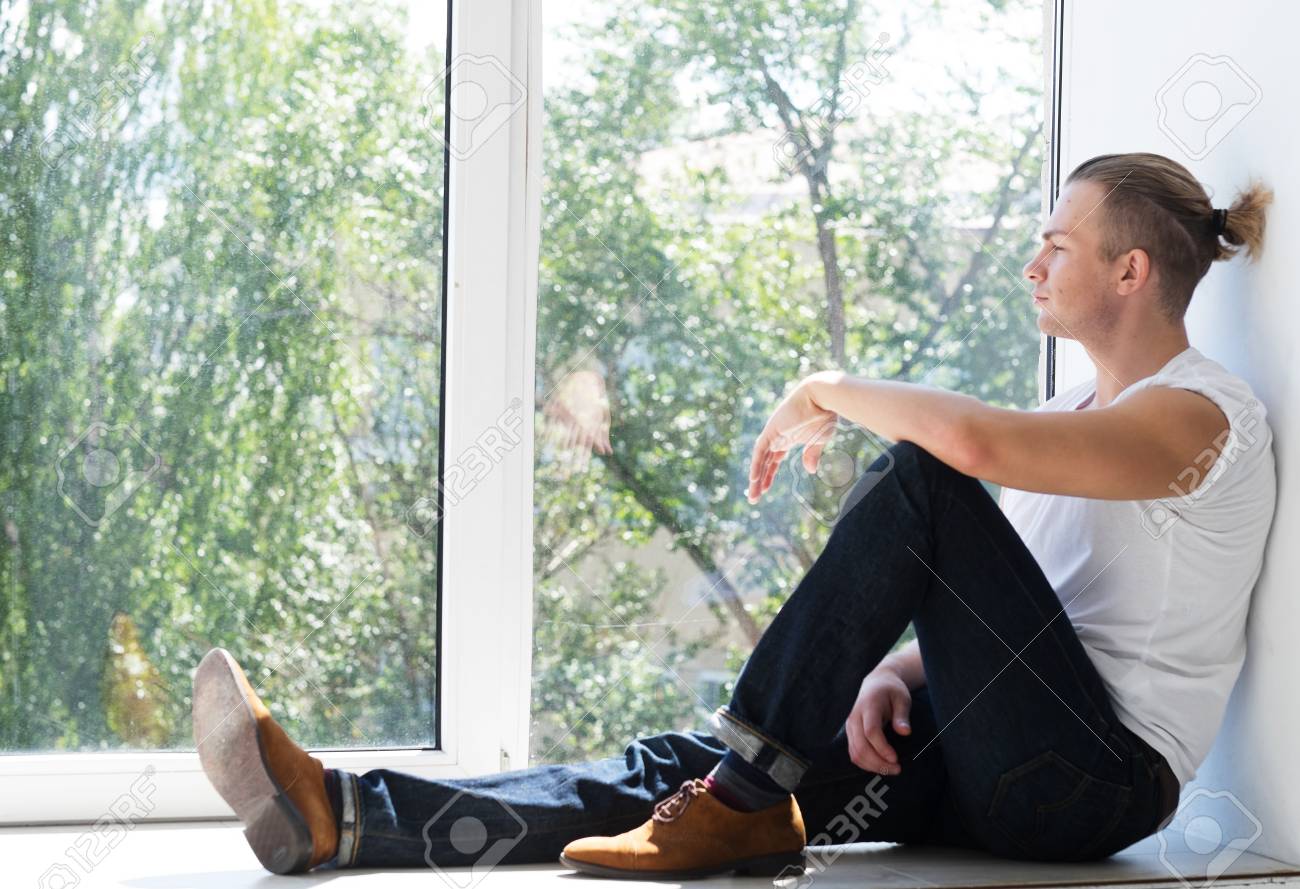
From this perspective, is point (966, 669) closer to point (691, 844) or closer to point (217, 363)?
point (691, 844)

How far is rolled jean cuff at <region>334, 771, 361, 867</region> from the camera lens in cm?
123

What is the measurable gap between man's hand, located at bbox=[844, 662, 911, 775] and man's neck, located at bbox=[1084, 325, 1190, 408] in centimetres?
39

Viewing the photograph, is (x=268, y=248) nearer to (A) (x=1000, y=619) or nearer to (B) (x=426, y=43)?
(B) (x=426, y=43)

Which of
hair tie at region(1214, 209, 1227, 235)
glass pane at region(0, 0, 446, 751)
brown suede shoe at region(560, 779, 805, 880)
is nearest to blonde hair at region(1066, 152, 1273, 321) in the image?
hair tie at region(1214, 209, 1227, 235)

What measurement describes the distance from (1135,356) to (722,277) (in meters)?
0.59

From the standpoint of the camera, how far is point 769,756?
120cm

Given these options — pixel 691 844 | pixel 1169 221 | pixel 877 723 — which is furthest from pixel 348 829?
pixel 1169 221

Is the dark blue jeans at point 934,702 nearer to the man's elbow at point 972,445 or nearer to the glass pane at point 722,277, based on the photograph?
→ the man's elbow at point 972,445

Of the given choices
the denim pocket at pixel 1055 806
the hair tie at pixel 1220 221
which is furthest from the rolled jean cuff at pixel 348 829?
the hair tie at pixel 1220 221

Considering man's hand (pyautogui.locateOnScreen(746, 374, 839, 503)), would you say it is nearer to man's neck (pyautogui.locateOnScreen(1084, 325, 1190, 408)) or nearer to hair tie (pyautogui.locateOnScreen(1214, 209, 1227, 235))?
man's neck (pyautogui.locateOnScreen(1084, 325, 1190, 408))

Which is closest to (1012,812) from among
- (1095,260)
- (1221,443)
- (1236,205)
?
(1221,443)

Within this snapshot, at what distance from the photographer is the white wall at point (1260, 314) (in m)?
1.31

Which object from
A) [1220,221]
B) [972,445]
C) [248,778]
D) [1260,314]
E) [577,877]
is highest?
[1220,221]

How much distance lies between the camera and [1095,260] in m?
1.39
